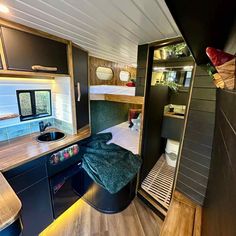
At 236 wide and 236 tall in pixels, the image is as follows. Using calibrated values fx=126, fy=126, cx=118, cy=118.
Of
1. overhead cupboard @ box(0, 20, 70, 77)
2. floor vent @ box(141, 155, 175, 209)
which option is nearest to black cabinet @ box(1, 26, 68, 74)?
overhead cupboard @ box(0, 20, 70, 77)

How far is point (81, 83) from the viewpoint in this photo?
1628 millimetres

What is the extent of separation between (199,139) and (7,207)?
1.41 metres

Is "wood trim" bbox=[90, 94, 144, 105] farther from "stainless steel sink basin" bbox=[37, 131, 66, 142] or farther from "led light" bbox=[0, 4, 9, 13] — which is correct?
"led light" bbox=[0, 4, 9, 13]

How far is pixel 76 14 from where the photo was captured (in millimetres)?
835

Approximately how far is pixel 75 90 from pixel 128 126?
1.44m

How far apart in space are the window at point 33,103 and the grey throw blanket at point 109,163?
0.70 meters

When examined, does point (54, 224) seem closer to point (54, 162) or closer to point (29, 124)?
point (54, 162)

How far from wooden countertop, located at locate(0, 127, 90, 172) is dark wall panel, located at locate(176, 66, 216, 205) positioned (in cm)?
120

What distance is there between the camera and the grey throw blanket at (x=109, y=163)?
138 cm

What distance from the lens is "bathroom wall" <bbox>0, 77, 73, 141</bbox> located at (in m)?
1.35

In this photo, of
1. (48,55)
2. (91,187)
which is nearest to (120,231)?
(91,187)

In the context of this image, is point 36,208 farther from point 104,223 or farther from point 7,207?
point 104,223

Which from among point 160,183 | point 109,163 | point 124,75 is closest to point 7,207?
point 109,163

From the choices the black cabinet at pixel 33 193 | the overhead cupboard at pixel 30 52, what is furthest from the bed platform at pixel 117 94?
the black cabinet at pixel 33 193
